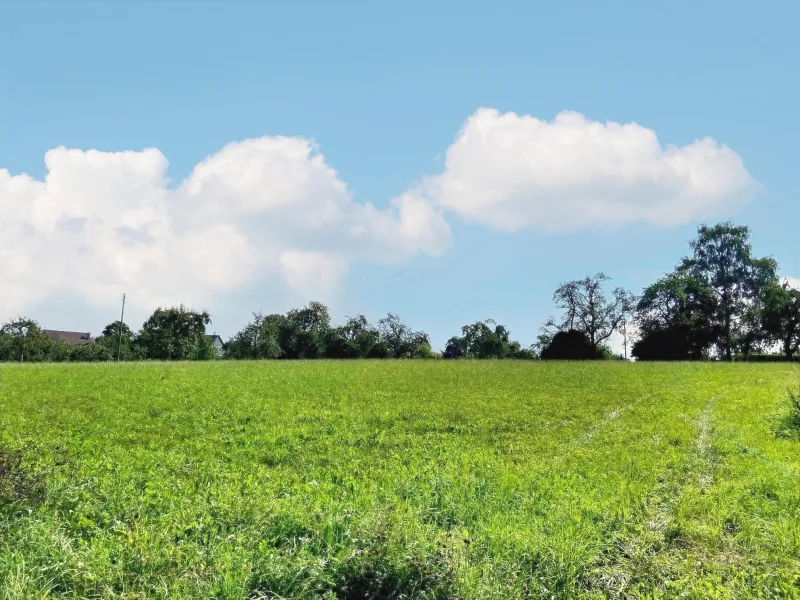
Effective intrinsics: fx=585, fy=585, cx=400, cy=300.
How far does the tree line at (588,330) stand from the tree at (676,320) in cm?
11

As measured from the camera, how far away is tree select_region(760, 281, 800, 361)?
61812 mm

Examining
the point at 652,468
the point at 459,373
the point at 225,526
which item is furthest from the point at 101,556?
the point at 459,373

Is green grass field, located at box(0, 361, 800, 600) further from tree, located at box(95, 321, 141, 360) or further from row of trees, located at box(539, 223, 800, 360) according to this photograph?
tree, located at box(95, 321, 141, 360)

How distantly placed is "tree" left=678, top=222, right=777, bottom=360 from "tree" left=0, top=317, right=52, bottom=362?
9399 cm

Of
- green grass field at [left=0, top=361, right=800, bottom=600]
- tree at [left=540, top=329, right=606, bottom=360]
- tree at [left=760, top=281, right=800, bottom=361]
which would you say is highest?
tree at [left=760, top=281, right=800, bottom=361]

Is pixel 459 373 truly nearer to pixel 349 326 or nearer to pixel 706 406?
pixel 706 406

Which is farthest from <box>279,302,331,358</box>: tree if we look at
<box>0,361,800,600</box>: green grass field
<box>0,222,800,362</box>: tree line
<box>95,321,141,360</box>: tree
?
<box>0,361,800,600</box>: green grass field

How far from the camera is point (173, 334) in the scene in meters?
90.9

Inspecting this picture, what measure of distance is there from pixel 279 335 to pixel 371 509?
93.4 m

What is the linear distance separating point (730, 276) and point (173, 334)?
7813cm

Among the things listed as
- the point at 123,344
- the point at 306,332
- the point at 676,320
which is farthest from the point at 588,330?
the point at 123,344

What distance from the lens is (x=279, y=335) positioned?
98.8m

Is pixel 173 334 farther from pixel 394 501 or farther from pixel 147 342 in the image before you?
pixel 394 501

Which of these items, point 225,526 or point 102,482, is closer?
point 225,526
